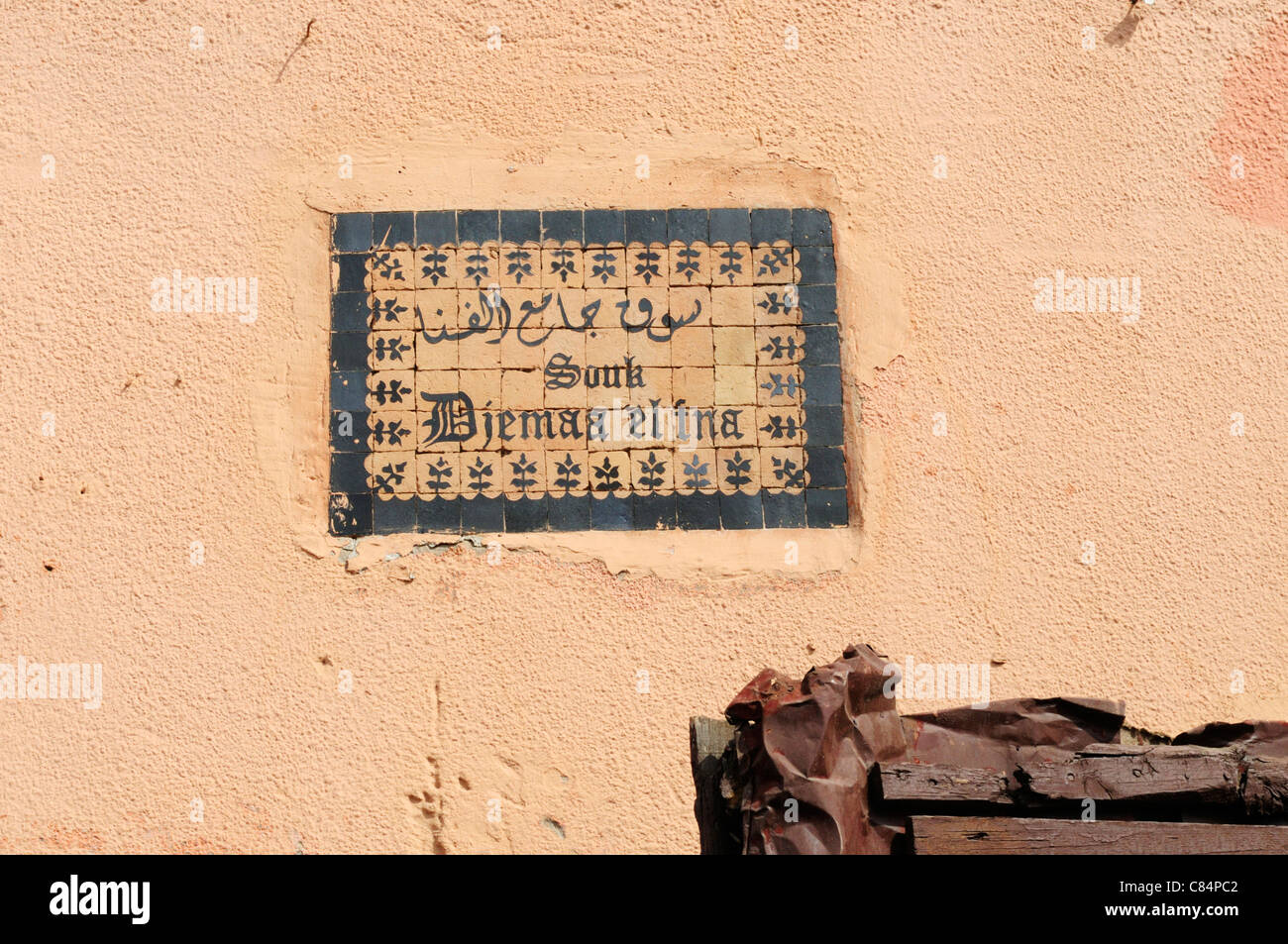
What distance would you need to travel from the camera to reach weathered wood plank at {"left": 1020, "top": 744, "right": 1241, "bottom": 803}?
2.63 metres

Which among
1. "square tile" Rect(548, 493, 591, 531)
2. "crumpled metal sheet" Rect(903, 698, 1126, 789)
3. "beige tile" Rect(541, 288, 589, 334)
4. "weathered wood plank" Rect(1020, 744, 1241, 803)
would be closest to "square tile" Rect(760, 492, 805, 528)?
"square tile" Rect(548, 493, 591, 531)

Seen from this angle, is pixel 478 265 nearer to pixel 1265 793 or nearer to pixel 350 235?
pixel 350 235

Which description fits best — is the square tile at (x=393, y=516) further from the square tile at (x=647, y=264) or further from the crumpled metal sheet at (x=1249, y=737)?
the crumpled metal sheet at (x=1249, y=737)

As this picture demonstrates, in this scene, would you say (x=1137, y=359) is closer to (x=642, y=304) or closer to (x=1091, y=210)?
(x=1091, y=210)

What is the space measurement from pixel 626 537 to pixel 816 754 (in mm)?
1605

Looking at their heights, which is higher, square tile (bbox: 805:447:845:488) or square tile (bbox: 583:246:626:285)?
square tile (bbox: 583:246:626:285)

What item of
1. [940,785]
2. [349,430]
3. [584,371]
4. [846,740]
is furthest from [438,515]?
[940,785]

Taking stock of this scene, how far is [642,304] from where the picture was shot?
4.41 m

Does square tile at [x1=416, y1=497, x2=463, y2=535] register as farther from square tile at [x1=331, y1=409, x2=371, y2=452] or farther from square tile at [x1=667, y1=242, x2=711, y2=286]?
square tile at [x1=667, y1=242, x2=711, y2=286]

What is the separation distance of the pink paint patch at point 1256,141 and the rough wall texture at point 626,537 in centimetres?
2

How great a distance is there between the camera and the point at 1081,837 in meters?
2.54

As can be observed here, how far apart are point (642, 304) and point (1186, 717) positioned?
89.0 inches

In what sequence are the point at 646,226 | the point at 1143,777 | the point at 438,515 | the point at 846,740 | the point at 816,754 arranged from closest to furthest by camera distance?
the point at 1143,777 < the point at 816,754 < the point at 846,740 < the point at 438,515 < the point at 646,226

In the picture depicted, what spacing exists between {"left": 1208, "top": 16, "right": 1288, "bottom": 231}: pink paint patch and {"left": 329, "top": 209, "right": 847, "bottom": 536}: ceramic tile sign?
57.7 inches
